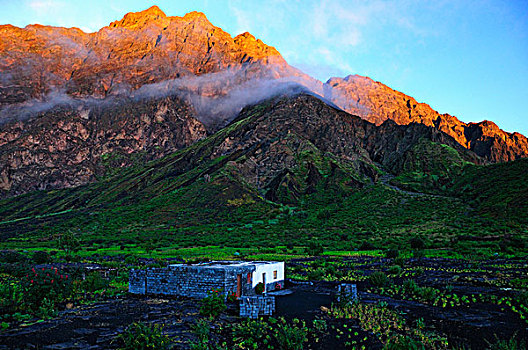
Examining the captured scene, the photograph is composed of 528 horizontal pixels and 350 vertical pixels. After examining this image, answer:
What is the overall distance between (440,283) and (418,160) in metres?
140

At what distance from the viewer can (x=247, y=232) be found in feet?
308

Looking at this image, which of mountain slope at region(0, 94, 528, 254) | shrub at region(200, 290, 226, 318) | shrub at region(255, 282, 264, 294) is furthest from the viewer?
mountain slope at region(0, 94, 528, 254)

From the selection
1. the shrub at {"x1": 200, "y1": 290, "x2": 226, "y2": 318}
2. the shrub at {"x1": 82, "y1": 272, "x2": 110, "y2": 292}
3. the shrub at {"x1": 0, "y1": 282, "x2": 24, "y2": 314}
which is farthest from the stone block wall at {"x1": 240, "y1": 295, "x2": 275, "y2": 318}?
the shrub at {"x1": 82, "y1": 272, "x2": 110, "y2": 292}

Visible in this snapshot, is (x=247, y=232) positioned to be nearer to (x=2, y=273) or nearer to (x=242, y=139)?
(x=2, y=273)

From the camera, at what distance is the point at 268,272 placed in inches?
1147

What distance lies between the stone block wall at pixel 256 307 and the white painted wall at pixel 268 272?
16.5 ft

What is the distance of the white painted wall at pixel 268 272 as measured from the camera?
2706 centimetres

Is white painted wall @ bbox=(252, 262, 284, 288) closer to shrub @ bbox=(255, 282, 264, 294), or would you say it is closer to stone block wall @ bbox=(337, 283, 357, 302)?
shrub @ bbox=(255, 282, 264, 294)

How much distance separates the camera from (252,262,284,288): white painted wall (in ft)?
88.8

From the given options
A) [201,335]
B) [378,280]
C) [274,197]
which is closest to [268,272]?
[378,280]

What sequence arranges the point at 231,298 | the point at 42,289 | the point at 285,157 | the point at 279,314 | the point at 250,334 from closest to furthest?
the point at 250,334 → the point at 279,314 → the point at 42,289 → the point at 231,298 → the point at 285,157

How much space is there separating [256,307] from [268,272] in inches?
310

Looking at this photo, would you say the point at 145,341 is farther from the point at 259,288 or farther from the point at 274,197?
the point at 274,197

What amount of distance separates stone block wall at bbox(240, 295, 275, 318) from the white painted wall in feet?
16.5
